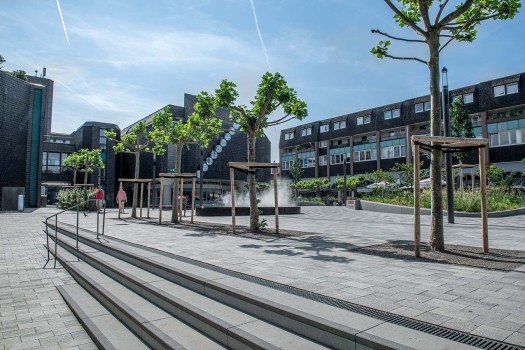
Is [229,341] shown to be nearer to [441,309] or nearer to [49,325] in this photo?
[441,309]

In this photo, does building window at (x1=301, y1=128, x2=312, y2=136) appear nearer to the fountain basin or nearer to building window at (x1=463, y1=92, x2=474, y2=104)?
building window at (x1=463, y1=92, x2=474, y2=104)

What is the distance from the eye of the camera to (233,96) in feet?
40.2

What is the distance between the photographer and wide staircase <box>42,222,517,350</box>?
289cm

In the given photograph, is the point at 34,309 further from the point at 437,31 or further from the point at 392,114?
the point at 392,114

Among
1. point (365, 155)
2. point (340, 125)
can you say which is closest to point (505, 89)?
point (365, 155)

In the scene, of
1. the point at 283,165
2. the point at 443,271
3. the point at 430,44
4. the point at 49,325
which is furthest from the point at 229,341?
the point at 283,165

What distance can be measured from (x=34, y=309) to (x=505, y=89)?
149ft

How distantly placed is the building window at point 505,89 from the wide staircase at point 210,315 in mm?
42930

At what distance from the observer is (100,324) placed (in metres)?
4.47

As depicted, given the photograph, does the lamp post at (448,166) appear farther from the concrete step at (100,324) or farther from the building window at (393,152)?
the building window at (393,152)

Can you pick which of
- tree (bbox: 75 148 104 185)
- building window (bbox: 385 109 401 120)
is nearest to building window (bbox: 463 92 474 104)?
building window (bbox: 385 109 401 120)

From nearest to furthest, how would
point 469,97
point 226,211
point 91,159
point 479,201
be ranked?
point 479,201
point 226,211
point 469,97
point 91,159

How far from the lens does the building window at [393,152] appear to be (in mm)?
47469

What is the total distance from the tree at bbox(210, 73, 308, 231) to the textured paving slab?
6238mm
